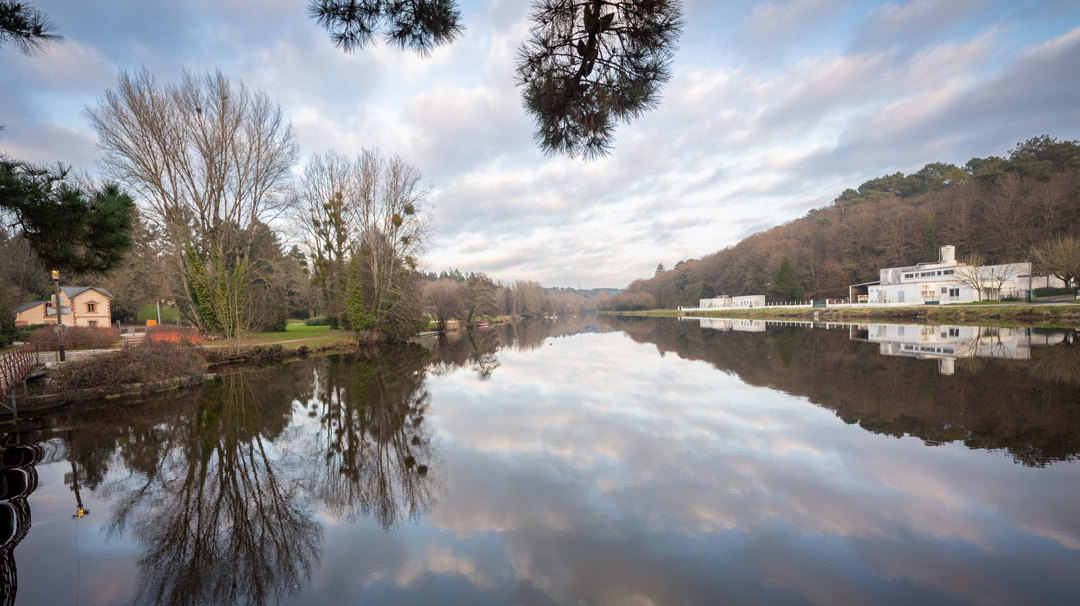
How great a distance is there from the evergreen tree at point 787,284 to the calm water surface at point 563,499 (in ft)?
198

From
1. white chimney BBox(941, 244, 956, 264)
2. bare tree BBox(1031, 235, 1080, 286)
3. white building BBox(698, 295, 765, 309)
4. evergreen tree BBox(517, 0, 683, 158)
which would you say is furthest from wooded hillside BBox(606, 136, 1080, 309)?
evergreen tree BBox(517, 0, 683, 158)

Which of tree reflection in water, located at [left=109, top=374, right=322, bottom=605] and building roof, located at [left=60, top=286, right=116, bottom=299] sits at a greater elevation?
building roof, located at [left=60, top=286, right=116, bottom=299]

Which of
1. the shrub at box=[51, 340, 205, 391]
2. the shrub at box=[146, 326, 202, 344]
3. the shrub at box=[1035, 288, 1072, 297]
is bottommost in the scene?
the shrub at box=[1035, 288, 1072, 297]

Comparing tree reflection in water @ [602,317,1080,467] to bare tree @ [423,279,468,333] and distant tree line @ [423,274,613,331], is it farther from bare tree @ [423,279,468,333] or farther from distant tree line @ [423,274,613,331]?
bare tree @ [423,279,468,333]

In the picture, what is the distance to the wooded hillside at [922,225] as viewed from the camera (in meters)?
48.3

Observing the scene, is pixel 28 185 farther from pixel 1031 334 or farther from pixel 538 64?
pixel 1031 334

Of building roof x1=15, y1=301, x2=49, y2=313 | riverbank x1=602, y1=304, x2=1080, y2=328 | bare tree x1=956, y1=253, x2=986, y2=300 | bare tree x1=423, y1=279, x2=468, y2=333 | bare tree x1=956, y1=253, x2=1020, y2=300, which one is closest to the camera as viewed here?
riverbank x1=602, y1=304, x2=1080, y2=328

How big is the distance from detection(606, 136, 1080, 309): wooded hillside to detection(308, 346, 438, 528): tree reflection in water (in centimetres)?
6453

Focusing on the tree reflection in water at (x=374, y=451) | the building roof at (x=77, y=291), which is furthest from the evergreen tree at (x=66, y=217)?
the building roof at (x=77, y=291)

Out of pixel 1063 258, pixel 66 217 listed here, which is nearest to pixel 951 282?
pixel 1063 258

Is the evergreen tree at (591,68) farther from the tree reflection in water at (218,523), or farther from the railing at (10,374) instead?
the railing at (10,374)

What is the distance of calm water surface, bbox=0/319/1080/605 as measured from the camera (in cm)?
361

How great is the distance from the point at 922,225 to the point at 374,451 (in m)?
79.6

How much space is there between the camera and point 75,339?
18.7m
